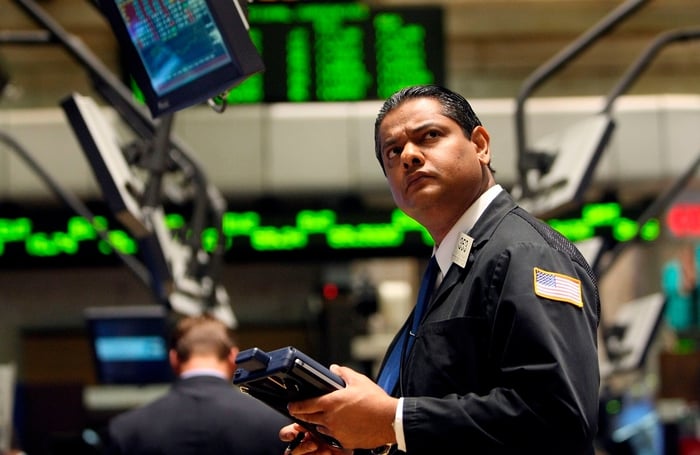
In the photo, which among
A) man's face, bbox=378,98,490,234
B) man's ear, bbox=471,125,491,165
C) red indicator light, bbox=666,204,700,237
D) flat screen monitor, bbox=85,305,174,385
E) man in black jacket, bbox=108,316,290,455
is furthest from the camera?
red indicator light, bbox=666,204,700,237

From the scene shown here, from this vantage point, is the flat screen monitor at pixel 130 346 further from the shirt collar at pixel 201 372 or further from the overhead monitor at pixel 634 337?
the shirt collar at pixel 201 372

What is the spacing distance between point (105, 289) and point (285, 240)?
5559 mm

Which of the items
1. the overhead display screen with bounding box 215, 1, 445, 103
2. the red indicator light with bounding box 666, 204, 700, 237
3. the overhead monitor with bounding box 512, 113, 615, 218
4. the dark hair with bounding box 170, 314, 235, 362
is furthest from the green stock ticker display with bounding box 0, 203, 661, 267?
the red indicator light with bounding box 666, 204, 700, 237

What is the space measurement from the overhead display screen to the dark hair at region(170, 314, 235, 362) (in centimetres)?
486

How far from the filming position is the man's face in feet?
8.63

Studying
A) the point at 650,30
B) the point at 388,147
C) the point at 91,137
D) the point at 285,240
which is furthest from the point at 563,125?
the point at 388,147

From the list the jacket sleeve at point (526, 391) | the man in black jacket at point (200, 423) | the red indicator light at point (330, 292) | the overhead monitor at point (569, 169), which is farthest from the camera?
the red indicator light at point (330, 292)

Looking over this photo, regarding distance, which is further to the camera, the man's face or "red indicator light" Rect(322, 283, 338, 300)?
"red indicator light" Rect(322, 283, 338, 300)

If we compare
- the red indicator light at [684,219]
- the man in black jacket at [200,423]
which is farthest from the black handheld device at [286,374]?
the red indicator light at [684,219]

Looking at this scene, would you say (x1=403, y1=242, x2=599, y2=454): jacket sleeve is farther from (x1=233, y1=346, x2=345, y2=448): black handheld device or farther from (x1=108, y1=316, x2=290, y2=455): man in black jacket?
(x1=108, y1=316, x2=290, y2=455): man in black jacket

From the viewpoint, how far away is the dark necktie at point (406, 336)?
2.63 m

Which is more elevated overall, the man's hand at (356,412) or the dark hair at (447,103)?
the dark hair at (447,103)

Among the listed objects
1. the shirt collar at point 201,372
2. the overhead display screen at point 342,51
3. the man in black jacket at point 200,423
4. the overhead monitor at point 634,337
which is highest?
the overhead display screen at point 342,51

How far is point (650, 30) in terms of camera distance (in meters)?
13.5
